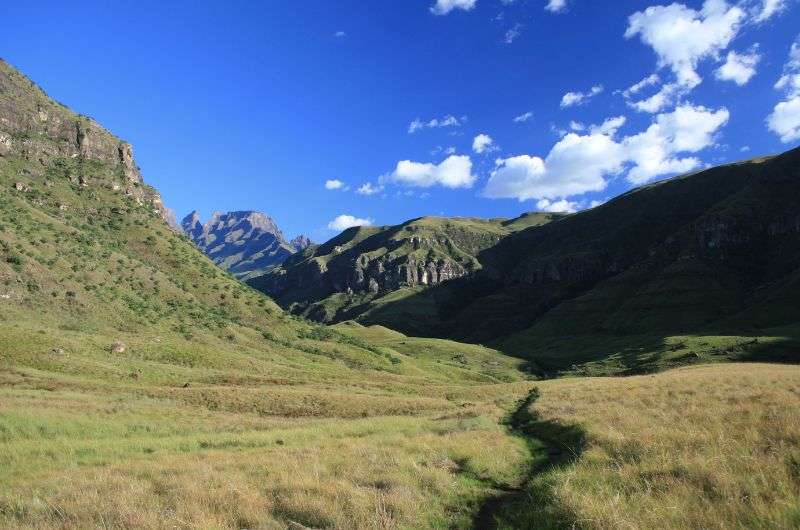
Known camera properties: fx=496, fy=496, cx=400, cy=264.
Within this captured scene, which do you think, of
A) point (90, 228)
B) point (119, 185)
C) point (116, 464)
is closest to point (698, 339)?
point (116, 464)

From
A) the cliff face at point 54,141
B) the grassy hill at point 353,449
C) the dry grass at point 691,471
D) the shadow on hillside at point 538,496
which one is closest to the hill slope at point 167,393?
the grassy hill at point 353,449

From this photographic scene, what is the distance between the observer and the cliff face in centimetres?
12681

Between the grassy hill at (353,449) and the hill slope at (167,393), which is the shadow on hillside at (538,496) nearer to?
the grassy hill at (353,449)

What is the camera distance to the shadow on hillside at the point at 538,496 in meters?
10.1

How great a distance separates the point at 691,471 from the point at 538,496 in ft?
11.0

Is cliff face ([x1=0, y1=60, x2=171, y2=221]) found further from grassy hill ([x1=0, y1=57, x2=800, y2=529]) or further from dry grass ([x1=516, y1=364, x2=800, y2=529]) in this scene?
dry grass ([x1=516, y1=364, x2=800, y2=529])

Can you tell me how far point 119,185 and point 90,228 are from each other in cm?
3404

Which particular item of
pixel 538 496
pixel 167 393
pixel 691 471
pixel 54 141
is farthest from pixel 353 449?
pixel 54 141

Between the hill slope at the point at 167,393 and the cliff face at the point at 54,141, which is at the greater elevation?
the cliff face at the point at 54,141

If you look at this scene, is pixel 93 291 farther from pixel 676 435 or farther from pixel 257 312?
pixel 676 435

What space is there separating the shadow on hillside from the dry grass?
217mm

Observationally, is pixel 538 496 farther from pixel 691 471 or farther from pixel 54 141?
pixel 54 141

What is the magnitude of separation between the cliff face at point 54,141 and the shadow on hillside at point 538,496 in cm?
13536

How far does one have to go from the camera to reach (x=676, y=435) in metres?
14.8
